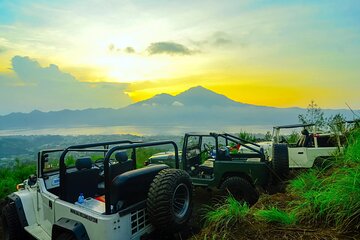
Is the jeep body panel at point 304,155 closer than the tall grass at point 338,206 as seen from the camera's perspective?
No

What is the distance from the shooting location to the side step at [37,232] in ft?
17.2

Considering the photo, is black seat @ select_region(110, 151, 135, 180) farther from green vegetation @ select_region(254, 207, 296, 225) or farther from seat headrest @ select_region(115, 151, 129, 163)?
green vegetation @ select_region(254, 207, 296, 225)

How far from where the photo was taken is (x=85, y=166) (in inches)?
202

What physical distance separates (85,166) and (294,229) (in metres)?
3.02

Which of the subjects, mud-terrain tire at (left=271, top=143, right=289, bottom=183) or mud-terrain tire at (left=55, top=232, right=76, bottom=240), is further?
mud-terrain tire at (left=271, top=143, right=289, bottom=183)

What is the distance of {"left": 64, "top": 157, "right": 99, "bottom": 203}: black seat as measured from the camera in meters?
5.12

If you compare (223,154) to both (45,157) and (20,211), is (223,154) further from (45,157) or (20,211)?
(20,211)

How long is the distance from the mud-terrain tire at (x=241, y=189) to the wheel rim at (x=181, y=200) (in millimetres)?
3184

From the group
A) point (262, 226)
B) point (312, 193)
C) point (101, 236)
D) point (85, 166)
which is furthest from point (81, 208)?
point (312, 193)

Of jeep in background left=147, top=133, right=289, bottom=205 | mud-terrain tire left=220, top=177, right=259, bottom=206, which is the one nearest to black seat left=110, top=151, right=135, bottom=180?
jeep in background left=147, top=133, right=289, bottom=205

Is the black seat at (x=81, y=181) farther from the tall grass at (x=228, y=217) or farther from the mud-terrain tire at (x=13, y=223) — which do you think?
the tall grass at (x=228, y=217)

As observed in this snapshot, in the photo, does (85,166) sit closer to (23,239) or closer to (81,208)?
(81,208)

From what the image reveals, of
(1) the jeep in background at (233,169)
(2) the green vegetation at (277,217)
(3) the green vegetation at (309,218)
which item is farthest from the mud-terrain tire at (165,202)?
(1) the jeep in background at (233,169)

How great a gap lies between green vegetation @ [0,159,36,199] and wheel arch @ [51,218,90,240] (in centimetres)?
703
